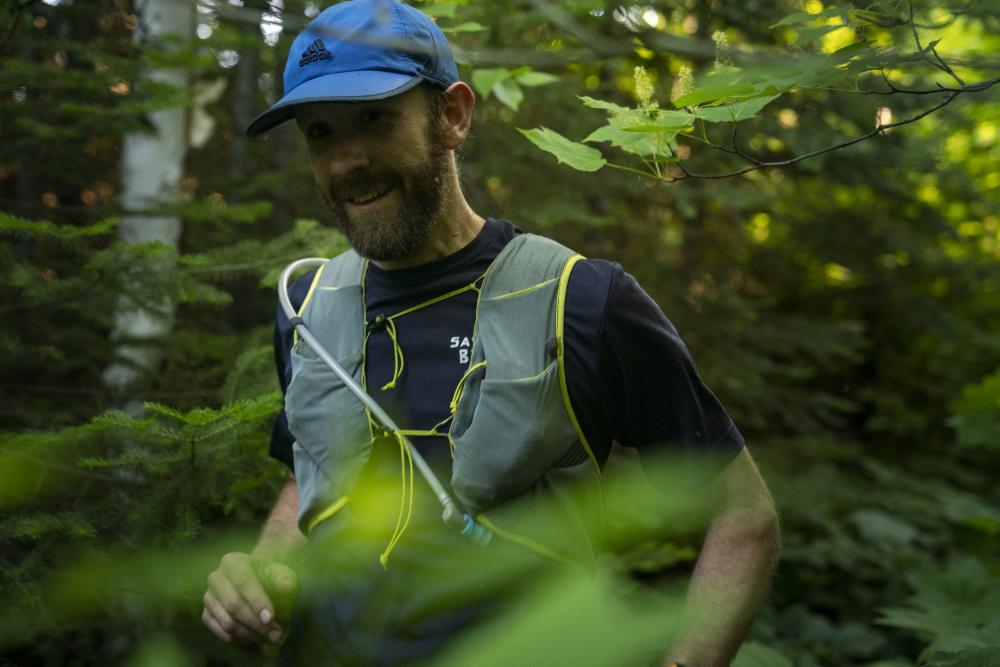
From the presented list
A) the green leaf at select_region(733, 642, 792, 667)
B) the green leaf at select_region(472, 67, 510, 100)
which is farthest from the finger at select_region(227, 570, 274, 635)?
the green leaf at select_region(733, 642, 792, 667)

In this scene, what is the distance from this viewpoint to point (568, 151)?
1965mm

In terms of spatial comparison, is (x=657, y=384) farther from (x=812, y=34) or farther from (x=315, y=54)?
(x=315, y=54)

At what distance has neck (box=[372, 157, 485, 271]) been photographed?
2.28m

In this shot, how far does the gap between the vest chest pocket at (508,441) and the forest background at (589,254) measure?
386 millimetres

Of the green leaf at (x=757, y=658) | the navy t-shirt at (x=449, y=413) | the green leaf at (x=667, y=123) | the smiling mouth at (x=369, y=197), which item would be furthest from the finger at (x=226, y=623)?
the green leaf at (x=757, y=658)

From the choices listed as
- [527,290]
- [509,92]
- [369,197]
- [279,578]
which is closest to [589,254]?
[509,92]

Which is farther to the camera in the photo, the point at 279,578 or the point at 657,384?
the point at 657,384

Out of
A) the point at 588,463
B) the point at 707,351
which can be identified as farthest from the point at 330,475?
the point at 707,351

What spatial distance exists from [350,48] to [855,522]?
17.4ft

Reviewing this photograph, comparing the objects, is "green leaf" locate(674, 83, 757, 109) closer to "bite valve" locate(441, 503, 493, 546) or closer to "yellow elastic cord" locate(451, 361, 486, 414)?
"yellow elastic cord" locate(451, 361, 486, 414)

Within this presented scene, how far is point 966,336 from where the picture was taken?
711cm

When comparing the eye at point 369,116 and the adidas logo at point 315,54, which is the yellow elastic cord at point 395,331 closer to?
the eye at point 369,116

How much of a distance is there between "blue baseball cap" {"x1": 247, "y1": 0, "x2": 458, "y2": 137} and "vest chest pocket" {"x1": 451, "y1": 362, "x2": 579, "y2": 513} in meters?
Answer: 0.81

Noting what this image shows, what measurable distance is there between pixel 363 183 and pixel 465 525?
96 cm
